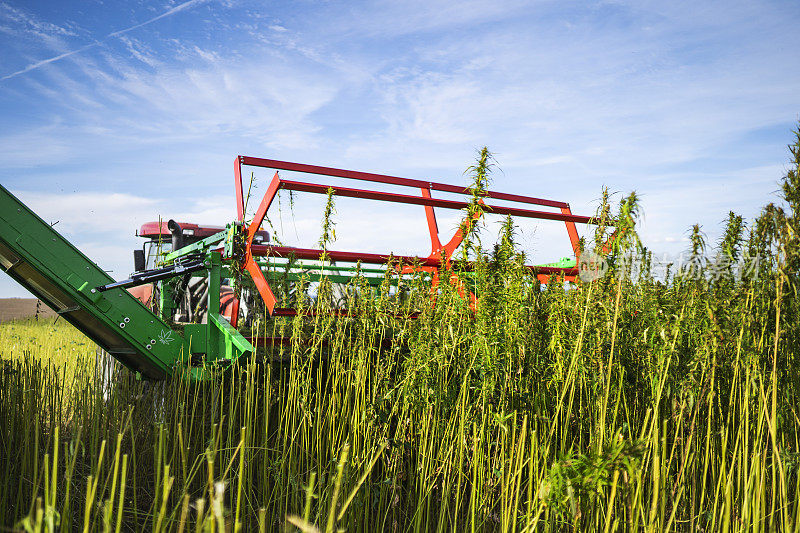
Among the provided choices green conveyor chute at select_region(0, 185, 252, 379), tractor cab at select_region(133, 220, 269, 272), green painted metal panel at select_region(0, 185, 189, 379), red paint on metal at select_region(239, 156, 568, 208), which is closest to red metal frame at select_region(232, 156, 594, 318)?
red paint on metal at select_region(239, 156, 568, 208)

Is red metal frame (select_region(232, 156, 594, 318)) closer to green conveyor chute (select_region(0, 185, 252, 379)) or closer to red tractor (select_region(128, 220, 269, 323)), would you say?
green conveyor chute (select_region(0, 185, 252, 379))

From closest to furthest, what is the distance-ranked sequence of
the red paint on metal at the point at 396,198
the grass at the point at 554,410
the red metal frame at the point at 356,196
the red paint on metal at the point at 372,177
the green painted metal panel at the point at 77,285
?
the grass at the point at 554,410 < the green painted metal panel at the point at 77,285 < the red metal frame at the point at 356,196 < the red paint on metal at the point at 396,198 < the red paint on metal at the point at 372,177

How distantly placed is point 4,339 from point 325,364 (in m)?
9.00

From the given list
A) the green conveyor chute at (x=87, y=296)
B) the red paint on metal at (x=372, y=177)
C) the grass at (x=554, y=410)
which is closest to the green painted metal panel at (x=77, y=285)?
the green conveyor chute at (x=87, y=296)

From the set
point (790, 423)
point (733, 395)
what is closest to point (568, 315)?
point (733, 395)

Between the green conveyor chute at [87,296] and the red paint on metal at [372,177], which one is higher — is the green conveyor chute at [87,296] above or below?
below

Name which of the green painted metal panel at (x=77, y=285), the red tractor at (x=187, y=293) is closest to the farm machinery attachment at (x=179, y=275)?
the green painted metal panel at (x=77, y=285)

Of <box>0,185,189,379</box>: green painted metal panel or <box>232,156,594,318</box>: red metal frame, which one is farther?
<box>232,156,594,318</box>: red metal frame

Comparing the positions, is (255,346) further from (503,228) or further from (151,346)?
(503,228)

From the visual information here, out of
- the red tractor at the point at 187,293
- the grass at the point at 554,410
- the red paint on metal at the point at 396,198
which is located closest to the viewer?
the grass at the point at 554,410

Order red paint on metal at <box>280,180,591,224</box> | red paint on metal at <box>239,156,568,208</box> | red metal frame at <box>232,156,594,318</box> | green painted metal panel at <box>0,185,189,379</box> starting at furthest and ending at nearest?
1. red paint on metal at <box>239,156,568,208</box>
2. red paint on metal at <box>280,180,591,224</box>
3. red metal frame at <box>232,156,594,318</box>
4. green painted metal panel at <box>0,185,189,379</box>

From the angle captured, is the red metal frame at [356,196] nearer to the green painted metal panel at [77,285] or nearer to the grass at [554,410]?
the grass at [554,410]

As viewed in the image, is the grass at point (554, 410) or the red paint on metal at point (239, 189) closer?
the grass at point (554, 410)

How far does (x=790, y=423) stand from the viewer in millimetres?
2945
